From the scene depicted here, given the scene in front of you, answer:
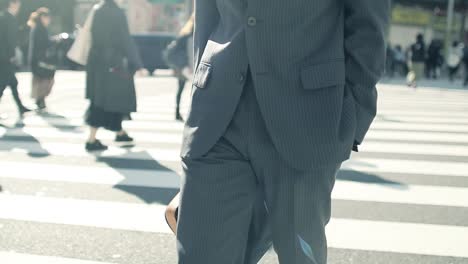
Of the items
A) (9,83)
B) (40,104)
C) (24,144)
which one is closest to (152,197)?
(24,144)

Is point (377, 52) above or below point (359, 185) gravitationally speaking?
above

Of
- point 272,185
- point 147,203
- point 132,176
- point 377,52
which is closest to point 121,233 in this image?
point 147,203

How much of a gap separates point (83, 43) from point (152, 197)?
2.21 meters

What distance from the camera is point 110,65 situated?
5.75 m

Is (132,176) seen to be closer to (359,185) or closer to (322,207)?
(359,185)

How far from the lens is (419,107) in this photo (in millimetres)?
11320

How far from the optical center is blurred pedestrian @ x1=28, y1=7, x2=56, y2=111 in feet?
31.4

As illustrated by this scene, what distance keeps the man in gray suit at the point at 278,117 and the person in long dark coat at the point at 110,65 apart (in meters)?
4.12

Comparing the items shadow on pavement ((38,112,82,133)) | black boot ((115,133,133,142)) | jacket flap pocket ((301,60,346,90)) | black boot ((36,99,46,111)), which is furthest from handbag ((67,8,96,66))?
jacket flap pocket ((301,60,346,90))

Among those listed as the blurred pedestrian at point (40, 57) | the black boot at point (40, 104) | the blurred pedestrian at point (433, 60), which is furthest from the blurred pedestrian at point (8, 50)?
the blurred pedestrian at point (433, 60)

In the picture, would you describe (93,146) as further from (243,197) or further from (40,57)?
(243,197)

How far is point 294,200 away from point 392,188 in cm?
319

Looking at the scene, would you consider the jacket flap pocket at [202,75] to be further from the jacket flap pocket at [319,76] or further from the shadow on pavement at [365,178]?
the shadow on pavement at [365,178]

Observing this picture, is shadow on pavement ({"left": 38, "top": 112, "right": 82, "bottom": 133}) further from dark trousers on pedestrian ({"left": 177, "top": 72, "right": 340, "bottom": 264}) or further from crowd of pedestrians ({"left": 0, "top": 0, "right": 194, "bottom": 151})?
dark trousers on pedestrian ({"left": 177, "top": 72, "right": 340, "bottom": 264})
